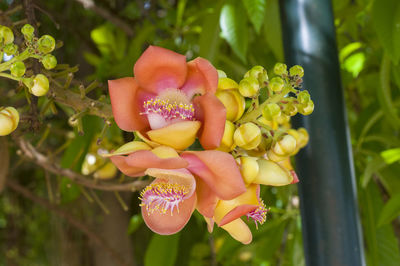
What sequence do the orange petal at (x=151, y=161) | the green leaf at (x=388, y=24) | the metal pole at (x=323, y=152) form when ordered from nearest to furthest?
the orange petal at (x=151, y=161)
the metal pole at (x=323, y=152)
the green leaf at (x=388, y=24)

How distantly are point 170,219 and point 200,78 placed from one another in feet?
0.34

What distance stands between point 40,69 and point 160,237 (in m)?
0.41

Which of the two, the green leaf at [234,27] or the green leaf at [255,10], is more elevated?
the green leaf at [255,10]

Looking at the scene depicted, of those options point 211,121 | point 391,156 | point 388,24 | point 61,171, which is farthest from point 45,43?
point 391,156

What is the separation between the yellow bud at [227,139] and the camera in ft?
1.08

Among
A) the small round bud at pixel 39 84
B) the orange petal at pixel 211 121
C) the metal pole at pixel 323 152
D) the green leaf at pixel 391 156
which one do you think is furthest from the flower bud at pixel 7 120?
the green leaf at pixel 391 156

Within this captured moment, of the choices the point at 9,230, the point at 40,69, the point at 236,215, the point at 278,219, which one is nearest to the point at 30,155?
the point at 40,69

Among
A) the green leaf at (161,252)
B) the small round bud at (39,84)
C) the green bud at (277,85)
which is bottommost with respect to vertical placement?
the green leaf at (161,252)

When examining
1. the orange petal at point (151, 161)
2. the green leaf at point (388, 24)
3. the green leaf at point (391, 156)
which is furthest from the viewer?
the green leaf at point (391, 156)

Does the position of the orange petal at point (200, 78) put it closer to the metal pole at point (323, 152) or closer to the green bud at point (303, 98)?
the green bud at point (303, 98)

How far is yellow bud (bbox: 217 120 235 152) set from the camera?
0.33m

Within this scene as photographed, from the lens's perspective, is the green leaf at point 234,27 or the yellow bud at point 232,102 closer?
the yellow bud at point 232,102

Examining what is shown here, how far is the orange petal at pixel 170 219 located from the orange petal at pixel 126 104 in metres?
0.06

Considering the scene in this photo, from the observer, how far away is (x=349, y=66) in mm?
804
